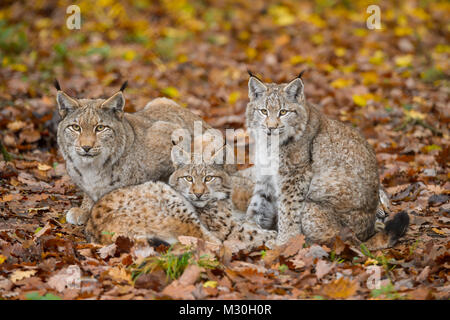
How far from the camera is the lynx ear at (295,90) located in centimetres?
643

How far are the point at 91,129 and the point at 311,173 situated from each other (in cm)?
254

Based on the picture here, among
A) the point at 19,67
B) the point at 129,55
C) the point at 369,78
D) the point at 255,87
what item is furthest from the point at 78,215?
the point at 129,55

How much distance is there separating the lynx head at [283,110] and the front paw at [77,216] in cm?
229

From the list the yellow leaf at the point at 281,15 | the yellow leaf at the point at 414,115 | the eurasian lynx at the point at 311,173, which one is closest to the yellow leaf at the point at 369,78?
the yellow leaf at the point at 414,115

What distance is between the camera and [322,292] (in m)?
4.74

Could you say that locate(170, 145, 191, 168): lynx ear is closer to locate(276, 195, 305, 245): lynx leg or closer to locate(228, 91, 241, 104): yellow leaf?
locate(276, 195, 305, 245): lynx leg

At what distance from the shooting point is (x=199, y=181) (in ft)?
20.6

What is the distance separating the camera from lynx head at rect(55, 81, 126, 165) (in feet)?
20.7

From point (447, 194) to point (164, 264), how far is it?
4133 millimetres

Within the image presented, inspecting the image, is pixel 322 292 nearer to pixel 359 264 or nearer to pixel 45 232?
pixel 359 264

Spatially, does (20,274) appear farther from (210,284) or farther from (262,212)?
(262,212)

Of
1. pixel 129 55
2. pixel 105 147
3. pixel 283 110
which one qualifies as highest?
pixel 129 55

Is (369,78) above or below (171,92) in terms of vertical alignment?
above

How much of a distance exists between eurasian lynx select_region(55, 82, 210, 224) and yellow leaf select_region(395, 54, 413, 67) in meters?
7.25
